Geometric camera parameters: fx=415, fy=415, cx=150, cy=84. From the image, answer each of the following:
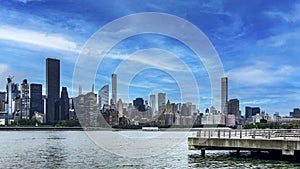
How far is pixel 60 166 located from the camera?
50281 millimetres

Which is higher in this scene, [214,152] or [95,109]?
[95,109]

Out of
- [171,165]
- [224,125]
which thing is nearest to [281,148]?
[171,165]

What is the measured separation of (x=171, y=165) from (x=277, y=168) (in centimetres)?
1224

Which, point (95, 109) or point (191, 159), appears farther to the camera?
point (95, 109)

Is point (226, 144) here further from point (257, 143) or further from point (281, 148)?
point (281, 148)

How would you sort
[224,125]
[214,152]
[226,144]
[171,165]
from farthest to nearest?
[224,125], [214,152], [226,144], [171,165]

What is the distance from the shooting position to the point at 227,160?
177 ft

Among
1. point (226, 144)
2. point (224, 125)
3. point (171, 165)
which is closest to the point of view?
point (171, 165)

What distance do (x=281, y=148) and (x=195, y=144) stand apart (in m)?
13.4

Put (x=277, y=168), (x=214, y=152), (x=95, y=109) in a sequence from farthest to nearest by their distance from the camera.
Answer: (x=95, y=109)
(x=214, y=152)
(x=277, y=168)

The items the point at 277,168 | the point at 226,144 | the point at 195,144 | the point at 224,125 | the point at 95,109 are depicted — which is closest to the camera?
the point at 277,168

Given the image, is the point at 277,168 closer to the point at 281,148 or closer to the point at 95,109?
the point at 281,148

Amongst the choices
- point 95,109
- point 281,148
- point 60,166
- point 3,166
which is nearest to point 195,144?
point 281,148

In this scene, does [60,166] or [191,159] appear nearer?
[60,166]
